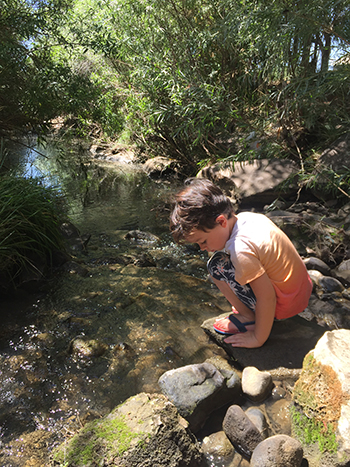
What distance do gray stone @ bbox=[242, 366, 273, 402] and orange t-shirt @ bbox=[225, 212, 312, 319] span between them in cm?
39

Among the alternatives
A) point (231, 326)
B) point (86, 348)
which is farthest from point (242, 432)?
point (86, 348)

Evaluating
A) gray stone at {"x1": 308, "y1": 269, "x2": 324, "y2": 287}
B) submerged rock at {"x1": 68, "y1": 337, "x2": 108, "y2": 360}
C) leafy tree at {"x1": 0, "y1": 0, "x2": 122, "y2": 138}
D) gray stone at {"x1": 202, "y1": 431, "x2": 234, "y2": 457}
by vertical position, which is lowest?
gray stone at {"x1": 202, "y1": 431, "x2": 234, "y2": 457}

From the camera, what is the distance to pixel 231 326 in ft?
6.74

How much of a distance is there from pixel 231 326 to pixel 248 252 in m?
0.62

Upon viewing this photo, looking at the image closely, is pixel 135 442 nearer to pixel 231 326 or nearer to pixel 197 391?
pixel 197 391

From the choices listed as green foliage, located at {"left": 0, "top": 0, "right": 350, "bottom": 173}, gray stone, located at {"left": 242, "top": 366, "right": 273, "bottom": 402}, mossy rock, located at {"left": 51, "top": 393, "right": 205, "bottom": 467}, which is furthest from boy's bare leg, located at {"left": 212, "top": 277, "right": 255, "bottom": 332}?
green foliage, located at {"left": 0, "top": 0, "right": 350, "bottom": 173}

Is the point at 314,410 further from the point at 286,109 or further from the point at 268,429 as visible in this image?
the point at 286,109

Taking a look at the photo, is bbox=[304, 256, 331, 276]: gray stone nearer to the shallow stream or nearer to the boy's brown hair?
the shallow stream

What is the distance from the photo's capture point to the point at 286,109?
439 centimetres

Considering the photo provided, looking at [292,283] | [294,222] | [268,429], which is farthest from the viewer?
[294,222]

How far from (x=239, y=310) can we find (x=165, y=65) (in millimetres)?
5250

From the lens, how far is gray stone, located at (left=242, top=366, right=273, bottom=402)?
1.70m

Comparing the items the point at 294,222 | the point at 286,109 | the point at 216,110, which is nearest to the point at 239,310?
the point at 294,222

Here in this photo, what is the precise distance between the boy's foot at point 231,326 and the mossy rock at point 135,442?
696 mm
